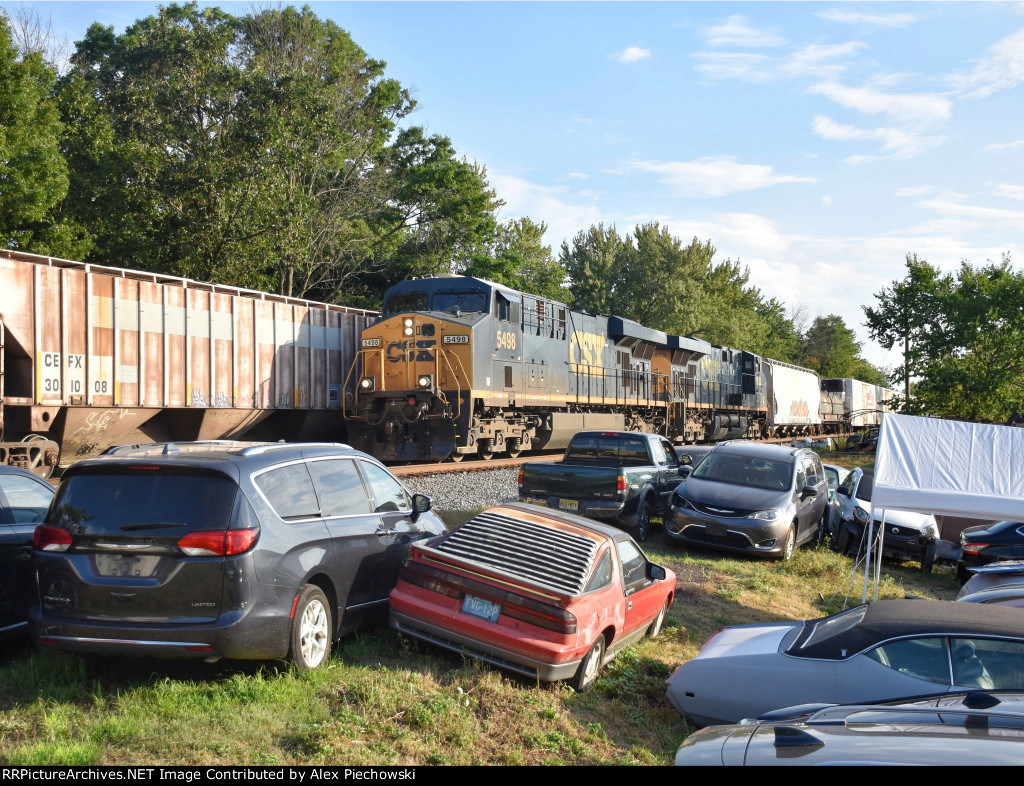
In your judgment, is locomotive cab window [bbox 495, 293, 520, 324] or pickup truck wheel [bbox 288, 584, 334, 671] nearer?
pickup truck wheel [bbox 288, 584, 334, 671]

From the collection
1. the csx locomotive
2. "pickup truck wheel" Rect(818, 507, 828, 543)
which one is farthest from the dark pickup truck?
the csx locomotive

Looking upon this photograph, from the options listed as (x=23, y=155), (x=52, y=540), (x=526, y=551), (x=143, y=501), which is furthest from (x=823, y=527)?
(x=23, y=155)

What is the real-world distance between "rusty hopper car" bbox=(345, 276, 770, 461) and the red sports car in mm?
12083

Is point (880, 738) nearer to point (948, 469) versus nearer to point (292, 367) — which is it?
point (948, 469)

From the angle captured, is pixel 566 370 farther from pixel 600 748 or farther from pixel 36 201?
pixel 600 748

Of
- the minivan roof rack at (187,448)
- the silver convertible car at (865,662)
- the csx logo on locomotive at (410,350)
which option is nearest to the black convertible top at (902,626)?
the silver convertible car at (865,662)

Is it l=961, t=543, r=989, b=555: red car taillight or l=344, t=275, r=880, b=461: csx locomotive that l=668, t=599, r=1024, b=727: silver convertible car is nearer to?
Result: l=961, t=543, r=989, b=555: red car taillight

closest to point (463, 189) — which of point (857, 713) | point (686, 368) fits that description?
point (686, 368)

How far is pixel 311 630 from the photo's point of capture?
18.4 feet

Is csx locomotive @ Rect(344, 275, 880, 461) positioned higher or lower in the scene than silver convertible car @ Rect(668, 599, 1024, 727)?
higher

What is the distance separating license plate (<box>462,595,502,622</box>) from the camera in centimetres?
577

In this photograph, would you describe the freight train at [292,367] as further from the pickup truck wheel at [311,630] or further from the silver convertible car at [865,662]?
the silver convertible car at [865,662]

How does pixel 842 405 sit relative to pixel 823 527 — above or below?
above

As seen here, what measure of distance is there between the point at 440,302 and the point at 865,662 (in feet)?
51.7
